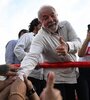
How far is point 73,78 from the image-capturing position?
11.0 feet

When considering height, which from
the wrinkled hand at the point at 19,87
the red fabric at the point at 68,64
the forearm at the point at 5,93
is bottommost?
the red fabric at the point at 68,64

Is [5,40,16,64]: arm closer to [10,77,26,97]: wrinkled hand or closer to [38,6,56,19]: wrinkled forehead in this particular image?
[38,6,56,19]: wrinkled forehead

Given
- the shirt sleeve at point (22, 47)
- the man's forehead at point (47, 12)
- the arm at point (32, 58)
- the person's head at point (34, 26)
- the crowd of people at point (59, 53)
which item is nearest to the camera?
the arm at point (32, 58)

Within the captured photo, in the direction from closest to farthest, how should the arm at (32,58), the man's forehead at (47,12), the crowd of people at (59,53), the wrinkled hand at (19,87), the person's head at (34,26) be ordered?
the wrinkled hand at (19,87) < the arm at (32,58) < the crowd of people at (59,53) < the man's forehead at (47,12) < the person's head at (34,26)

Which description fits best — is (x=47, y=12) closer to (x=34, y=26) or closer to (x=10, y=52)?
(x=34, y=26)

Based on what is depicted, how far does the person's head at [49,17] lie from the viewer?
3.20m

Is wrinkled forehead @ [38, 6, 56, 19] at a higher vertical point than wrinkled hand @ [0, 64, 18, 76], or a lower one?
higher

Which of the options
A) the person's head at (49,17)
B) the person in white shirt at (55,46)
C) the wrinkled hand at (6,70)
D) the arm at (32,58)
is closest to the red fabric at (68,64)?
the person in white shirt at (55,46)

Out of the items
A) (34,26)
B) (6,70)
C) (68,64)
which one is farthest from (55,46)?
(34,26)

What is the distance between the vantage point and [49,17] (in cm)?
320

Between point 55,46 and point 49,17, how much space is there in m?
0.27

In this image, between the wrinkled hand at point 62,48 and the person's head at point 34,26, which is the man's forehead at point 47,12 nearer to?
the wrinkled hand at point 62,48

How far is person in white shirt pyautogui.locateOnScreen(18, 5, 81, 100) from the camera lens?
3186 millimetres

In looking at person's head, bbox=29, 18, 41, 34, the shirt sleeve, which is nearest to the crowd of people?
the shirt sleeve
